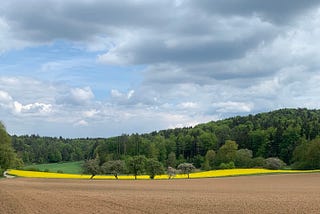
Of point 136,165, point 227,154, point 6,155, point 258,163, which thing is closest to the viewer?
point 6,155

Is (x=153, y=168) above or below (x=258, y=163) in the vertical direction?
below

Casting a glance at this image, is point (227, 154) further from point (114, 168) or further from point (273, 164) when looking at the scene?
point (114, 168)

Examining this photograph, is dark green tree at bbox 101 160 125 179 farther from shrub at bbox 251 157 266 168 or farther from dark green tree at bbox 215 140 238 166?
shrub at bbox 251 157 266 168

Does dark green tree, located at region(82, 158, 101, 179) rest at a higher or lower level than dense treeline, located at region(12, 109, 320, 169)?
lower

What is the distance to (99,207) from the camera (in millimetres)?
30047

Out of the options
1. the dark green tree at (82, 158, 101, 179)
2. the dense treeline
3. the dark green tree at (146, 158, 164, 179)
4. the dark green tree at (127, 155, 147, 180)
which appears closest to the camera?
the dark green tree at (146, 158, 164, 179)

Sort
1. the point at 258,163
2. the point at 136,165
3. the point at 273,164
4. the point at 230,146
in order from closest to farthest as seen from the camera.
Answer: the point at 136,165, the point at 273,164, the point at 258,163, the point at 230,146

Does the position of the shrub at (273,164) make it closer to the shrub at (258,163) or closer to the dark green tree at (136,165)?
the shrub at (258,163)

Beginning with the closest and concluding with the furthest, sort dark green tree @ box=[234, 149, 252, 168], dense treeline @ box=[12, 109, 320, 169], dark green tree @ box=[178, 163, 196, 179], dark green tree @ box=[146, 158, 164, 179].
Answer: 1. dark green tree @ box=[146, 158, 164, 179]
2. dark green tree @ box=[178, 163, 196, 179]
3. dark green tree @ box=[234, 149, 252, 168]
4. dense treeline @ box=[12, 109, 320, 169]

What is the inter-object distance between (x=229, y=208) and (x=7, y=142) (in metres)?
75.9

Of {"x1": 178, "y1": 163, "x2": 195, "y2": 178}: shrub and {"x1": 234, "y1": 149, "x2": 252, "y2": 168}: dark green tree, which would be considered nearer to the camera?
{"x1": 178, "y1": 163, "x2": 195, "y2": 178}: shrub

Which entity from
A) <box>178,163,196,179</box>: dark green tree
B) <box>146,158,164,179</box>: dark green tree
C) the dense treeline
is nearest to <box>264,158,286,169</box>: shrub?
the dense treeline

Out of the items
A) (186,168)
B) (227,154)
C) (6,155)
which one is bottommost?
(186,168)

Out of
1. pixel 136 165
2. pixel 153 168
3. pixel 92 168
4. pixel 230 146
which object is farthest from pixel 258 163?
pixel 92 168
